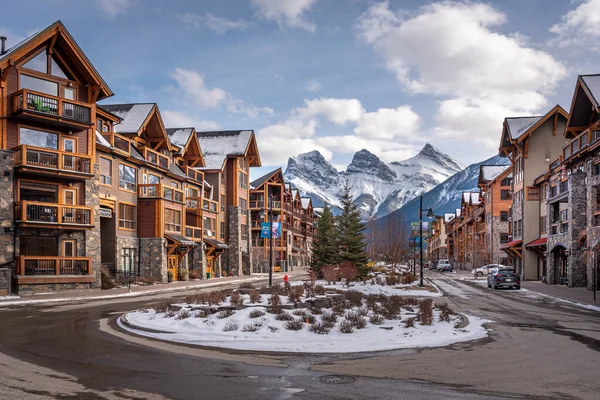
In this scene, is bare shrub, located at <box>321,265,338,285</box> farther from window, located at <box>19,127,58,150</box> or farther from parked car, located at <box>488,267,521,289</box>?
window, located at <box>19,127,58,150</box>

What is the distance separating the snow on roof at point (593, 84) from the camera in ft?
117

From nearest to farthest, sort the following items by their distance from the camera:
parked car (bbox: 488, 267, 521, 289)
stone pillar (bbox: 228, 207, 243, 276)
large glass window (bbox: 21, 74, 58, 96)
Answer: large glass window (bbox: 21, 74, 58, 96)
parked car (bbox: 488, 267, 521, 289)
stone pillar (bbox: 228, 207, 243, 276)

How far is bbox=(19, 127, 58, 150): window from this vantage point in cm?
3088

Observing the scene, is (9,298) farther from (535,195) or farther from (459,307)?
(535,195)

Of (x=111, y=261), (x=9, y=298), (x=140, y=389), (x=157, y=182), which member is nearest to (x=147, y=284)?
(x=111, y=261)

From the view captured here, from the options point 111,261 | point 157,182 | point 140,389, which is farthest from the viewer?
point 157,182

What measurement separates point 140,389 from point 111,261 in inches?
1292

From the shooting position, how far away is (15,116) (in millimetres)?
29844

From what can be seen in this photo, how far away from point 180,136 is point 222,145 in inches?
385

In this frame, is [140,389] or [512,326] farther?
[512,326]

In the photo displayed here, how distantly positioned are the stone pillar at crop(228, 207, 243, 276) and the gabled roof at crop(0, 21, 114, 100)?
94.8ft

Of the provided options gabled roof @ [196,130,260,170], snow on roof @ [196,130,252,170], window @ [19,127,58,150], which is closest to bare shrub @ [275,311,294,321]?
window @ [19,127,58,150]

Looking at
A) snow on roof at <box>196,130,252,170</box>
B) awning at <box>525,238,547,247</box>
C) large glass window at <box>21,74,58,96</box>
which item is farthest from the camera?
snow on roof at <box>196,130,252,170</box>

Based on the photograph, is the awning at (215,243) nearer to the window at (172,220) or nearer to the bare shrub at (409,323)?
the window at (172,220)
